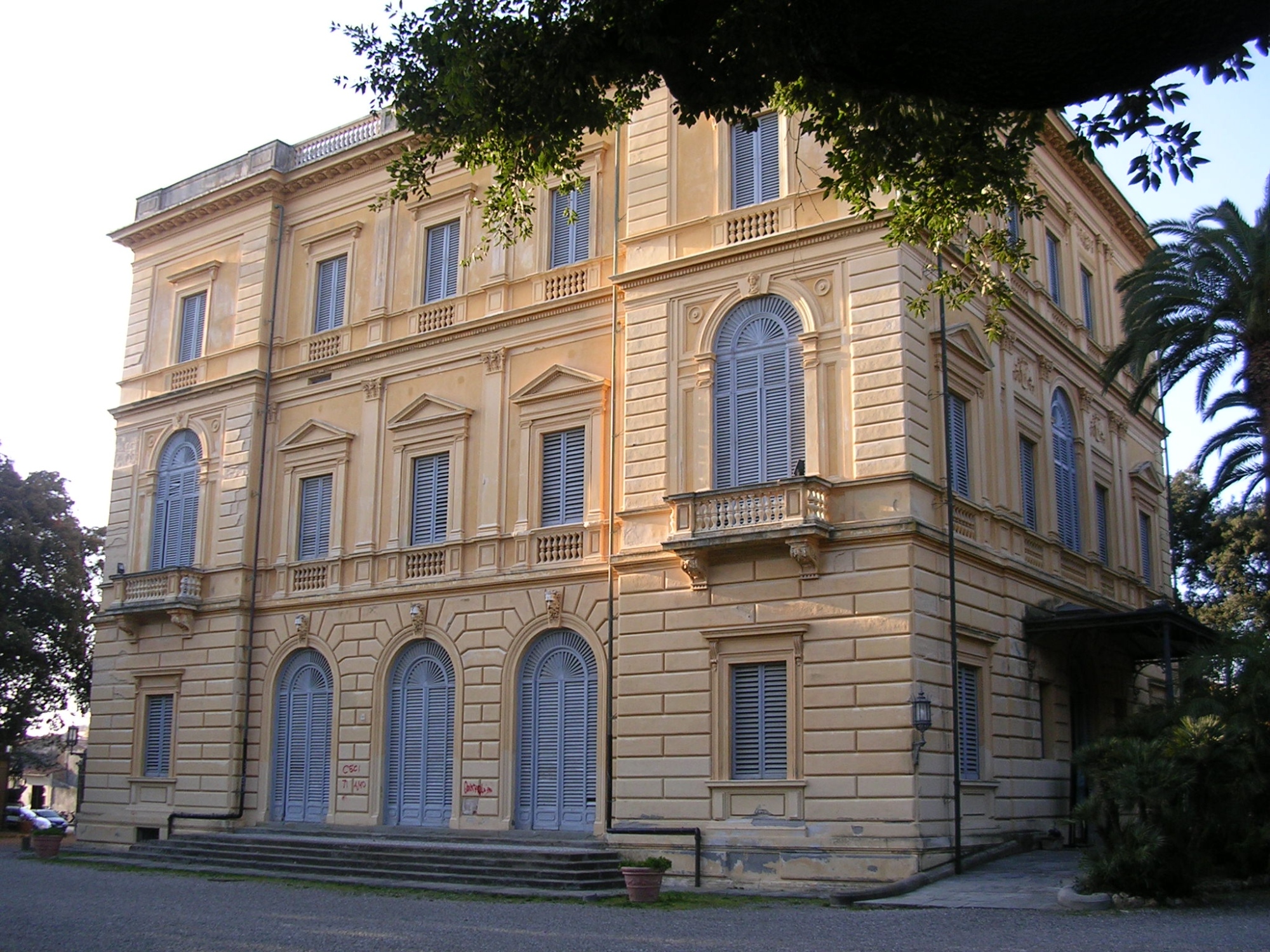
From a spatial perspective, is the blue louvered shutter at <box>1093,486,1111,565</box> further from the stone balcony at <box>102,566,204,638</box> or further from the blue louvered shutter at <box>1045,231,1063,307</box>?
the stone balcony at <box>102,566,204,638</box>

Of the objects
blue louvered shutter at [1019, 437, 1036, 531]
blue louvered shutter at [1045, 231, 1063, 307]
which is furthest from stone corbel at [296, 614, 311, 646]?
blue louvered shutter at [1045, 231, 1063, 307]

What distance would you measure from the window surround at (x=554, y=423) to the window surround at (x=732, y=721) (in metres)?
3.87

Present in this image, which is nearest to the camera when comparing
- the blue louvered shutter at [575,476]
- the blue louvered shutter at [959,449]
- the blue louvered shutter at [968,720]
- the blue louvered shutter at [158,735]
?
the blue louvered shutter at [968,720]

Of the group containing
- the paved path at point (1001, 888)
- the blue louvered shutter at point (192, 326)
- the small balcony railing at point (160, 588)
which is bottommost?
the paved path at point (1001, 888)

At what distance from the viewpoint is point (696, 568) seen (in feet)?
64.7

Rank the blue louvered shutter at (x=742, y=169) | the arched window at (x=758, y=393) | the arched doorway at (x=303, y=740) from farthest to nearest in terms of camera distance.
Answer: the arched doorway at (x=303, y=740) < the blue louvered shutter at (x=742, y=169) < the arched window at (x=758, y=393)

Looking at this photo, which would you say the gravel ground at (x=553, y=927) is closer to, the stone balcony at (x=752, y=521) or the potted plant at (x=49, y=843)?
the stone balcony at (x=752, y=521)

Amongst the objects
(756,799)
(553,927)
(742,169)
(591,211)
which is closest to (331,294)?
(591,211)

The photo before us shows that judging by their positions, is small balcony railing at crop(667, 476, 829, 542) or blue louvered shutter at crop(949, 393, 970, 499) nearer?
small balcony railing at crop(667, 476, 829, 542)

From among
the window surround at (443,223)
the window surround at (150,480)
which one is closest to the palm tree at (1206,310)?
the window surround at (443,223)

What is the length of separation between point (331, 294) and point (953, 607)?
1521 centimetres

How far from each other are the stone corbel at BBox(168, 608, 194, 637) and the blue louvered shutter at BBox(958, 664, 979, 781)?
15998 mm

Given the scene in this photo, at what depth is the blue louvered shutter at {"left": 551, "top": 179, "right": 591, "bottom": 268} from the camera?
78.0ft

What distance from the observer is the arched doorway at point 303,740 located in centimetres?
2488
